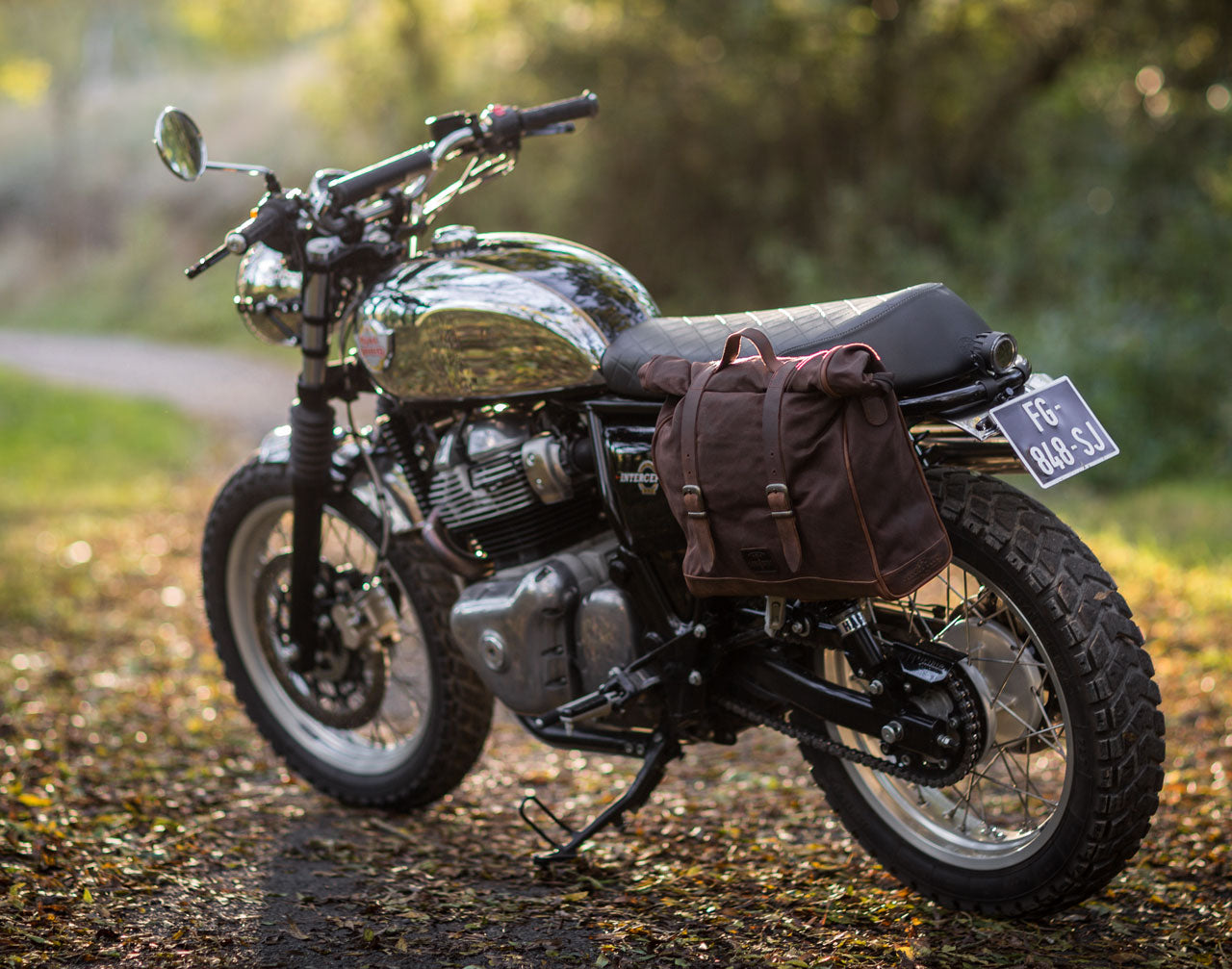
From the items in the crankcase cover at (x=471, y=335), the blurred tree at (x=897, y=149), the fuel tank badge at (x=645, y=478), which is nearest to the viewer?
the fuel tank badge at (x=645, y=478)

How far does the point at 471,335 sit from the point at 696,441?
82 centimetres

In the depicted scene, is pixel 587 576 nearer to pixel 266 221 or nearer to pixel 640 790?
pixel 640 790

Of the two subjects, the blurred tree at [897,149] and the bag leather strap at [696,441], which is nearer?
the bag leather strap at [696,441]

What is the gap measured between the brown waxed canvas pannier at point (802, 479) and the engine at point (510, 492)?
563mm

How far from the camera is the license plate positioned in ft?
8.25

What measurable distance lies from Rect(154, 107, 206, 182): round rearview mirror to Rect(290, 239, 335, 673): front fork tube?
1.16ft

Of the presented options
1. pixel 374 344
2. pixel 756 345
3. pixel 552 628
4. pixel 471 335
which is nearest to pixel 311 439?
pixel 374 344

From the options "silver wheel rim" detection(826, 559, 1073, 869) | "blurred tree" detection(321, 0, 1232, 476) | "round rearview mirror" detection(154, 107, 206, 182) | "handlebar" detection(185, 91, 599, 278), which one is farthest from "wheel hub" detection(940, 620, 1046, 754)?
"blurred tree" detection(321, 0, 1232, 476)

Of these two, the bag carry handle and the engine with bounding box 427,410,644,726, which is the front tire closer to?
the engine with bounding box 427,410,644,726

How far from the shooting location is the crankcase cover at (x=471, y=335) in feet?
10.3

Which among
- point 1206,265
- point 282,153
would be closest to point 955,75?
point 1206,265

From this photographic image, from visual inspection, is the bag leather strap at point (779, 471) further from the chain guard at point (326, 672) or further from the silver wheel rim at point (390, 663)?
the chain guard at point (326, 672)

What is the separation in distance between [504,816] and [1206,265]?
851cm

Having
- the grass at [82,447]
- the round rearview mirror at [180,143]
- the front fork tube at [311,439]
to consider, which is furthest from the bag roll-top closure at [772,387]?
the grass at [82,447]
